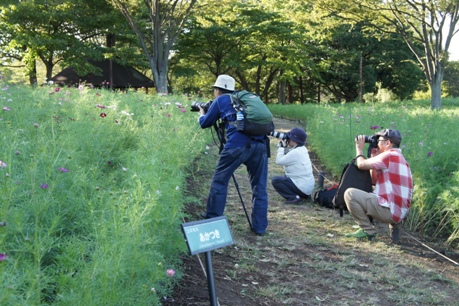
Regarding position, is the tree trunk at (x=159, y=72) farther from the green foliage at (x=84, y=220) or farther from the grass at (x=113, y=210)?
the green foliage at (x=84, y=220)

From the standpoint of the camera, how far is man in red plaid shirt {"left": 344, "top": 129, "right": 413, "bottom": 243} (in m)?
5.12

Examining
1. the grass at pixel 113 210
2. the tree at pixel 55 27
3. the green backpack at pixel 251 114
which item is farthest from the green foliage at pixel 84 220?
the tree at pixel 55 27

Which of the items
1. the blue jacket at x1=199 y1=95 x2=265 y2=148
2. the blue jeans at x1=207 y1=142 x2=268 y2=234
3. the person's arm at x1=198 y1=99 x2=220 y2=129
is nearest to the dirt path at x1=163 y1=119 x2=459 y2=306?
the blue jeans at x1=207 y1=142 x2=268 y2=234

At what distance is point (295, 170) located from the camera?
6984 millimetres

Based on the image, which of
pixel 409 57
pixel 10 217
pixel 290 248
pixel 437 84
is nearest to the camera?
pixel 10 217

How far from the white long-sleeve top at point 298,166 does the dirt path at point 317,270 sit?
0.93 metres

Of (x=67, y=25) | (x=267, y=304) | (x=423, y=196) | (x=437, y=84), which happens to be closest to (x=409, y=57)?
(x=437, y=84)

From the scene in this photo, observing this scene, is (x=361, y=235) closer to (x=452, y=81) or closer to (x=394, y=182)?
(x=394, y=182)

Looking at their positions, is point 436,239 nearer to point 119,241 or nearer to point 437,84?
point 119,241

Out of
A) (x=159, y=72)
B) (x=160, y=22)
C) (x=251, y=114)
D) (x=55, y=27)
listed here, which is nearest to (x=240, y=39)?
(x=55, y=27)

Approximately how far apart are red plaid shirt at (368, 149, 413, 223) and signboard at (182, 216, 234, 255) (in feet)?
9.23

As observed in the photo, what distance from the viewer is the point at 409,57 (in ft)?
132

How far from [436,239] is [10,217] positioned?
4.76m

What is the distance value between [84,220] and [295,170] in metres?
4.47
